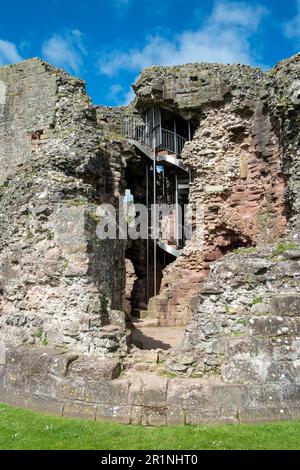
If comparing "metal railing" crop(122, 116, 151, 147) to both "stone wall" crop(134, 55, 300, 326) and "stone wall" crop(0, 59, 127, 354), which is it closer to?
"stone wall" crop(134, 55, 300, 326)

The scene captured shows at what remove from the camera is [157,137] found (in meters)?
19.6

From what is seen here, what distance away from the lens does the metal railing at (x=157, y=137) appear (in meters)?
19.7

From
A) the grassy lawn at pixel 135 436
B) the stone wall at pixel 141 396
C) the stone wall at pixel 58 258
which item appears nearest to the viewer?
the grassy lawn at pixel 135 436

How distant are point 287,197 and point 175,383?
6.91 metres

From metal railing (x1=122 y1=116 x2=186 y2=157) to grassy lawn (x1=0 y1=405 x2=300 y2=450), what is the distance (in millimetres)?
15527

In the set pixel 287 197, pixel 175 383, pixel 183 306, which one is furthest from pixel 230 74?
pixel 175 383

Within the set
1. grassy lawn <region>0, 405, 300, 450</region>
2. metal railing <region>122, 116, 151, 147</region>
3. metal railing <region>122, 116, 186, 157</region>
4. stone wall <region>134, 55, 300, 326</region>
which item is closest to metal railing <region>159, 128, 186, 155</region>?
metal railing <region>122, 116, 186, 157</region>

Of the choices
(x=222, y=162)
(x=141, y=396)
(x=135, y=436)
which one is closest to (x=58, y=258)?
(x=141, y=396)

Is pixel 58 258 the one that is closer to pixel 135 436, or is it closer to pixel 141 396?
pixel 141 396

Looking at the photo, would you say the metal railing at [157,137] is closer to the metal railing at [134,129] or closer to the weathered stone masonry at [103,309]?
the metal railing at [134,129]

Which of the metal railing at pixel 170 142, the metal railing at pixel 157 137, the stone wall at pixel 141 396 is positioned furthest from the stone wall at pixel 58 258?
the metal railing at pixel 170 142

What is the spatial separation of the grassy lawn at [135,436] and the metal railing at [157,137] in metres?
15.5

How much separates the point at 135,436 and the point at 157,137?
1600cm

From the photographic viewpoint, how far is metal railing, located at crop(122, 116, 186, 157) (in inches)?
774
